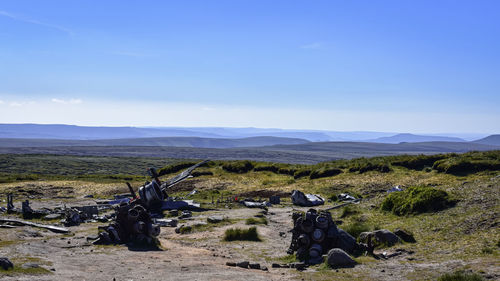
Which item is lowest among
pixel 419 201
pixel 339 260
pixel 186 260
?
pixel 186 260

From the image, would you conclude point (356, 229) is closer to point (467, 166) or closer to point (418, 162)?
point (467, 166)

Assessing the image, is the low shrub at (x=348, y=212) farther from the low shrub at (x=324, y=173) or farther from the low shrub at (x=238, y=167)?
the low shrub at (x=238, y=167)

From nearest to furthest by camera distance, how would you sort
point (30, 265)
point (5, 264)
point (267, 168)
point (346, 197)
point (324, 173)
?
1. point (5, 264)
2. point (30, 265)
3. point (346, 197)
4. point (324, 173)
5. point (267, 168)

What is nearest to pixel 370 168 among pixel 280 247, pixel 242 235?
pixel 242 235

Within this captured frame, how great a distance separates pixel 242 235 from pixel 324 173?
29.2 meters

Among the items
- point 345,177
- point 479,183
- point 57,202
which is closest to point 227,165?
point 345,177

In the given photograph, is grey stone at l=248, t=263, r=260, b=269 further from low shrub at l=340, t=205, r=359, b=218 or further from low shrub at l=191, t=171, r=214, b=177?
low shrub at l=191, t=171, r=214, b=177

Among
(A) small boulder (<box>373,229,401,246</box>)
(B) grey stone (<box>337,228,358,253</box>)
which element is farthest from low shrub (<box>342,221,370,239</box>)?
(B) grey stone (<box>337,228,358,253</box>)

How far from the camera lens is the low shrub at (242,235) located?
899 inches

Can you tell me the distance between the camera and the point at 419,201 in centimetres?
2478

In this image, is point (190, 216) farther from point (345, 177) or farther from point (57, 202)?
point (345, 177)

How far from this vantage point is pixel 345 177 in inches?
1880

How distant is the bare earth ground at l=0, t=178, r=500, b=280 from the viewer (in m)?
14.4

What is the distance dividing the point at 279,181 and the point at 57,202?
23734mm
